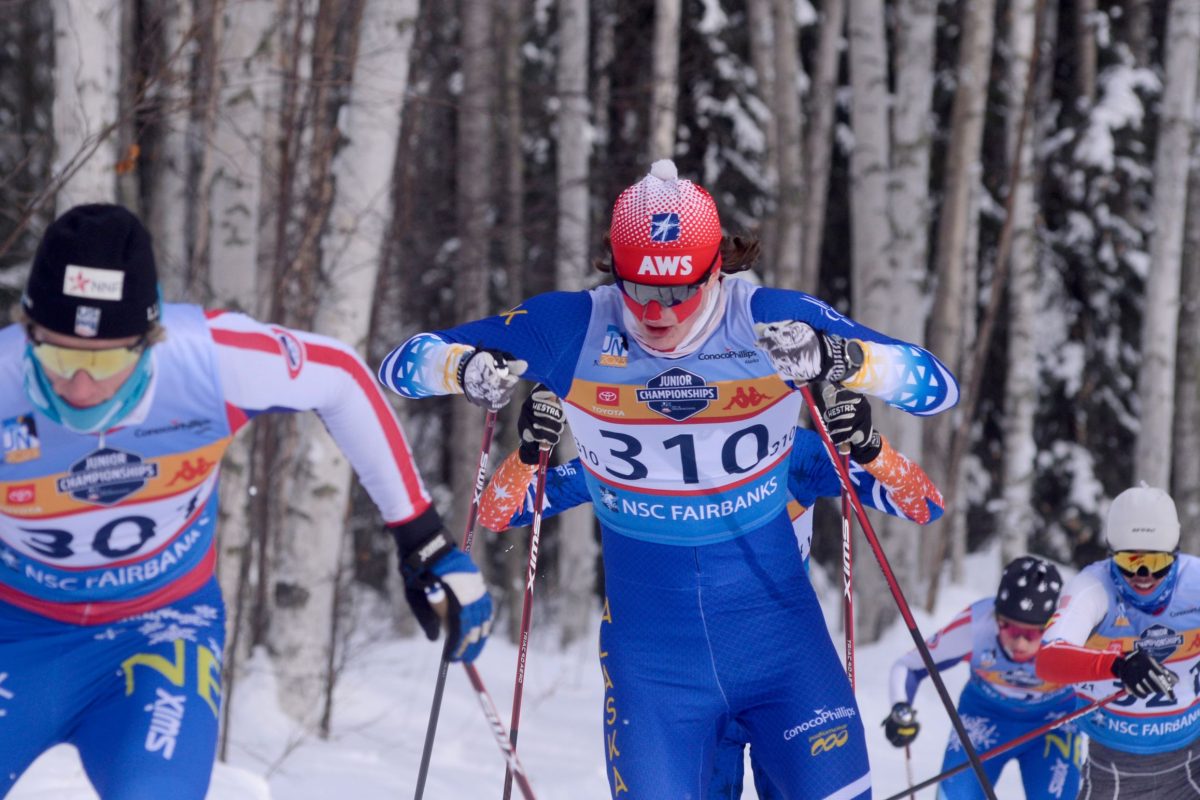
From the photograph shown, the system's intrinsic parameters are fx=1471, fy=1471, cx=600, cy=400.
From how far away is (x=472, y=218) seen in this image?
12828mm

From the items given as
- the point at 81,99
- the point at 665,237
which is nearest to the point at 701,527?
the point at 665,237

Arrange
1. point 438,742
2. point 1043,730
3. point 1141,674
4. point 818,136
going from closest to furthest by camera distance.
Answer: point 1141,674 < point 1043,730 < point 438,742 < point 818,136

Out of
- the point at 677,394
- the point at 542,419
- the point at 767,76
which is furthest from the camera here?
Result: the point at 767,76

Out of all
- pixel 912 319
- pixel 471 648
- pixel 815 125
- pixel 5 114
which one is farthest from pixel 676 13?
pixel 471 648

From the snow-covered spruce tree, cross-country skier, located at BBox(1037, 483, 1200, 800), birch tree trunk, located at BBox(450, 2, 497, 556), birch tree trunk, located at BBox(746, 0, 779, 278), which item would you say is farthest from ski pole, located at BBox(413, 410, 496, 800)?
the snow-covered spruce tree

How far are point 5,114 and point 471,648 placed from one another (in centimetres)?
1574

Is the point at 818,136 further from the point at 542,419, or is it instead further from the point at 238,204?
the point at 542,419

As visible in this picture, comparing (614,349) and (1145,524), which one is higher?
(614,349)

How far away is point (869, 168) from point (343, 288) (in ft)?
18.0

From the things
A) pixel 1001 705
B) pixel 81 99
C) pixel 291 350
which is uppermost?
pixel 81 99

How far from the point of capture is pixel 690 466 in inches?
159

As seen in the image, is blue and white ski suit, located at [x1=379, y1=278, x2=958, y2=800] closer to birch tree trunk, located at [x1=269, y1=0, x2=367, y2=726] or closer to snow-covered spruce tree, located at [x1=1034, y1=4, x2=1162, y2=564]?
birch tree trunk, located at [x1=269, y1=0, x2=367, y2=726]

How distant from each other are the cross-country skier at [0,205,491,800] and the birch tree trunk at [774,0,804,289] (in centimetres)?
1003

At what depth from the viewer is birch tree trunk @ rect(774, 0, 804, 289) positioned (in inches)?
519
